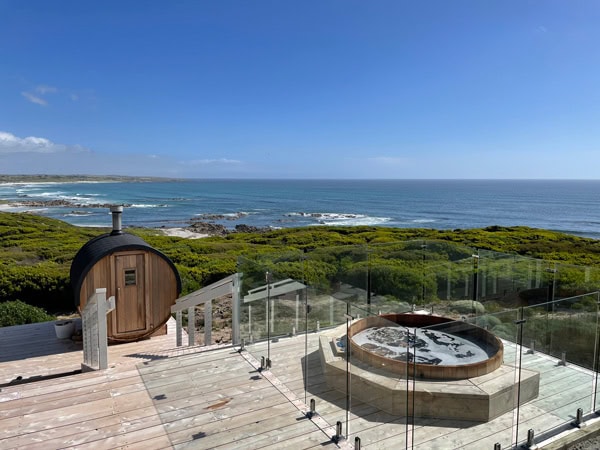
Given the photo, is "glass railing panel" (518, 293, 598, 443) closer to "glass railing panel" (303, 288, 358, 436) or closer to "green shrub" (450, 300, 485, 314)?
"glass railing panel" (303, 288, 358, 436)

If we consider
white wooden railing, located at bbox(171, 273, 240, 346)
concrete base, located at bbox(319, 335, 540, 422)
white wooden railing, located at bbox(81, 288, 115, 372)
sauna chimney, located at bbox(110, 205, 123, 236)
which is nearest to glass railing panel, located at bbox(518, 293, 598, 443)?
concrete base, located at bbox(319, 335, 540, 422)

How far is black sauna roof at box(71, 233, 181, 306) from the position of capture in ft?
18.8

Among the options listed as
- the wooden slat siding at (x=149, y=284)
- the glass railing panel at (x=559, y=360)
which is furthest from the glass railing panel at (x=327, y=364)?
the wooden slat siding at (x=149, y=284)

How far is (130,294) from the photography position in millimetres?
6086

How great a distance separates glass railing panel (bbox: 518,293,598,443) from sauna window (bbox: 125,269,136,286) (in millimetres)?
5184

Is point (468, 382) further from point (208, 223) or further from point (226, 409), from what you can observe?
point (208, 223)

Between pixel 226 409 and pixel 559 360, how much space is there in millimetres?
3437

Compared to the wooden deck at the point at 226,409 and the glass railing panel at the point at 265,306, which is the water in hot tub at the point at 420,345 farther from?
the glass railing panel at the point at 265,306

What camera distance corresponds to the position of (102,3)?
1166cm

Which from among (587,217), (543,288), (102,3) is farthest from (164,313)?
(587,217)

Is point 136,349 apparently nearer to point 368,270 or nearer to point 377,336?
point 377,336

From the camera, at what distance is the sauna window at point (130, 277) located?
607cm

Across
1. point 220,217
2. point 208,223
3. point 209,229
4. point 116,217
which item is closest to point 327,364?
point 116,217

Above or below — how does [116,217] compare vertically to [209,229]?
above
